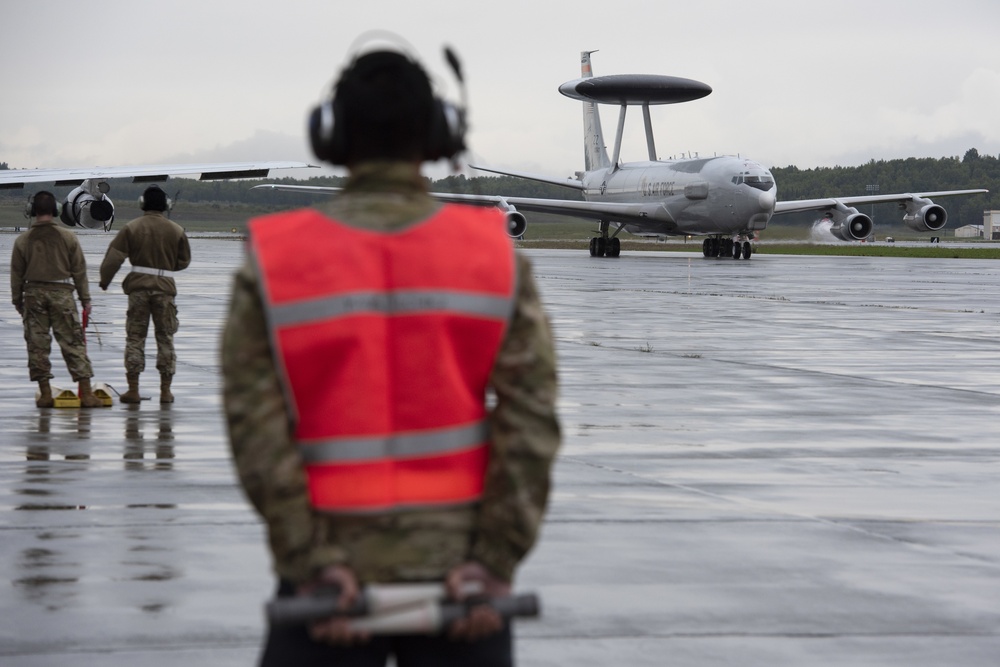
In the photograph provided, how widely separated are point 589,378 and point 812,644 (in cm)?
926

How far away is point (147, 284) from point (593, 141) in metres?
63.9

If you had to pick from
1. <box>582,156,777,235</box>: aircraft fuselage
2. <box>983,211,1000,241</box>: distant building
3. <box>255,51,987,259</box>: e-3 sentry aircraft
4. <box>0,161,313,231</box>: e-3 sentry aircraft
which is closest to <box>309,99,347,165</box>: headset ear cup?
<box>0,161,313,231</box>: e-3 sentry aircraft

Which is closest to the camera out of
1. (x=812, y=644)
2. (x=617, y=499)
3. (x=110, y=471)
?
(x=812, y=644)

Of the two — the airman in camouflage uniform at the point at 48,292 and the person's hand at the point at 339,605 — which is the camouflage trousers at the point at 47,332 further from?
the person's hand at the point at 339,605

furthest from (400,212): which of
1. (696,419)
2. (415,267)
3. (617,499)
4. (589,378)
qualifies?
(589,378)

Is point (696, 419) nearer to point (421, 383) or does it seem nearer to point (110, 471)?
point (110, 471)

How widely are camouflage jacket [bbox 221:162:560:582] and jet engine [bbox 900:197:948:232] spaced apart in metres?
52.9

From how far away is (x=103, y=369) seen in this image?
1509 cm

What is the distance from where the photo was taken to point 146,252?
1219cm

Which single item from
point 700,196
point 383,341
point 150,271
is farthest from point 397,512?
point 700,196

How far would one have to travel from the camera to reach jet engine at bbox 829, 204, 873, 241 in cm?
5381

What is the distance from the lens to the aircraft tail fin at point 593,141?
7381 cm

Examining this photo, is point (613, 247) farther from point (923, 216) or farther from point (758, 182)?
point (923, 216)

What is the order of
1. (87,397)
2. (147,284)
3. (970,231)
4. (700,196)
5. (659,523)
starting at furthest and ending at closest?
(970,231) → (700,196) → (147,284) → (87,397) → (659,523)
